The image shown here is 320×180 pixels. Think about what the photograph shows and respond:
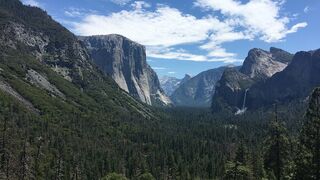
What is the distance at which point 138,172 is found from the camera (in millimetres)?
192750

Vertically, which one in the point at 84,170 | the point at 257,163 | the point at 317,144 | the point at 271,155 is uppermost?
the point at 317,144

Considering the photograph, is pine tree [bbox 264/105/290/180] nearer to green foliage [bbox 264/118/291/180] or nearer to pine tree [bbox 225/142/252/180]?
green foliage [bbox 264/118/291/180]


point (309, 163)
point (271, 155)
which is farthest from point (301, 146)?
point (271, 155)

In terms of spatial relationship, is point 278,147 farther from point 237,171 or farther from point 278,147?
point 237,171

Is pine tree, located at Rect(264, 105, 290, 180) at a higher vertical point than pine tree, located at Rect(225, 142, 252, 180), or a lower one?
higher

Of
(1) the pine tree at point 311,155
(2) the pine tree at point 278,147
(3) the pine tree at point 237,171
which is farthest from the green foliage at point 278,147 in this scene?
(1) the pine tree at point 311,155

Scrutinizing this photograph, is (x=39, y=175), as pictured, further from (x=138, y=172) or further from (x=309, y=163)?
(x=309, y=163)

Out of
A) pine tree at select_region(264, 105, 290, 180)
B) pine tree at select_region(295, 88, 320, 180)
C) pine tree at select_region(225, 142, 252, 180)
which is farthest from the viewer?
pine tree at select_region(225, 142, 252, 180)

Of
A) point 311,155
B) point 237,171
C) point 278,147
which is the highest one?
point 311,155

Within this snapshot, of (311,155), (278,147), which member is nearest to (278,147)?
(278,147)

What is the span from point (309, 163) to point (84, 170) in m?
151

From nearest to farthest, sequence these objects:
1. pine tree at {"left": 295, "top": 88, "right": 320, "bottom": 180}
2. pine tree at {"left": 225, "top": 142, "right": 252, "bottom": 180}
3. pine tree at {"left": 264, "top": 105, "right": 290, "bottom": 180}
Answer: pine tree at {"left": 295, "top": 88, "right": 320, "bottom": 180} < pine tree at {"left": 264, "top": 105, "right": 290, "bottom": 180} < pine tree at {"left": 225, "top": 142, "right": 252, "bottom": 180}

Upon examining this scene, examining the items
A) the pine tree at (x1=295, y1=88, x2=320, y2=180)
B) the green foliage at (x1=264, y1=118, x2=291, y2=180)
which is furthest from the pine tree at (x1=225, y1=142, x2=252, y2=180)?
the pine tree at (x1=295, y1=88, x2=320, y2=180)

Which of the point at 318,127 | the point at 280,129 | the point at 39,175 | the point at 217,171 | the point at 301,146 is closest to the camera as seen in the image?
the point at 318,127
